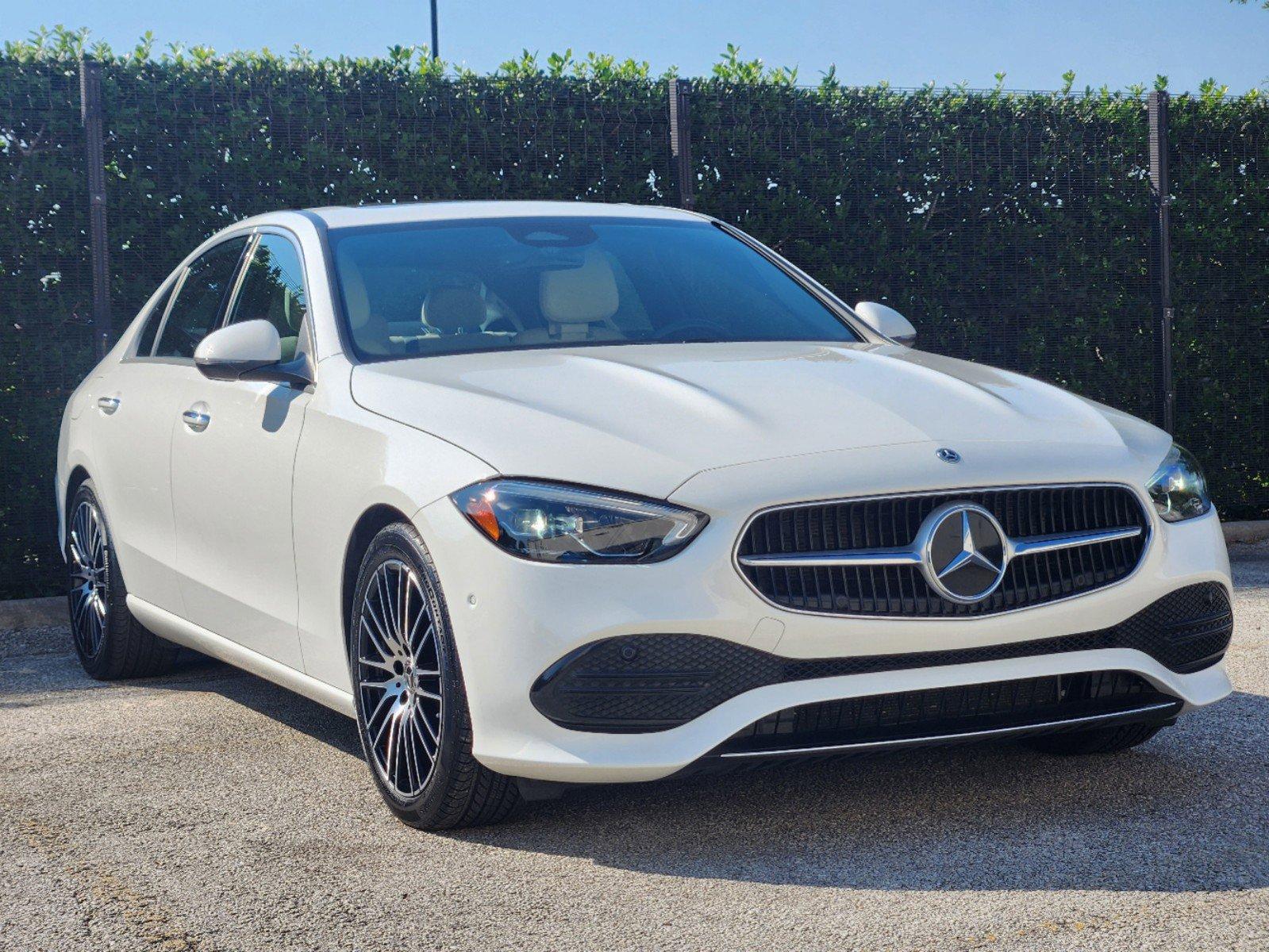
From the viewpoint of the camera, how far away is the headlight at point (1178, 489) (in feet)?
13.4

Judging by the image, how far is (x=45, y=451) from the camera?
813cm

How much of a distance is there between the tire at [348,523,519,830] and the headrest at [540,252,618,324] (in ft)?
3.85

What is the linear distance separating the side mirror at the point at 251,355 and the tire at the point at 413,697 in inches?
31.1

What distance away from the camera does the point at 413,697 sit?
405 cm

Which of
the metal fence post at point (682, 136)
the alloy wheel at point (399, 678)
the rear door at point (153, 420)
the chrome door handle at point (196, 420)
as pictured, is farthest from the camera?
the metal fence post at point (682, 136)

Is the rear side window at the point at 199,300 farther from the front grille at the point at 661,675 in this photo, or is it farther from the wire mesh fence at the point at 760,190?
the front grille at the point at 661,675

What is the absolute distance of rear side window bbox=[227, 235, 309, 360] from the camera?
5.02 metres

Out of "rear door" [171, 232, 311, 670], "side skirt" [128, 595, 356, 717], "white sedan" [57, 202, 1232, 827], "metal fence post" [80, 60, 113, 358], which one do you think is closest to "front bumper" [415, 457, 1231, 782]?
"white sedan" [57, 202, 1232, 827]

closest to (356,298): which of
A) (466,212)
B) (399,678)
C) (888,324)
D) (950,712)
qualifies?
(466,212)

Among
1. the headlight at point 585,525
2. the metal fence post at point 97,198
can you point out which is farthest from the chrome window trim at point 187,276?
the headlight at point 585,525

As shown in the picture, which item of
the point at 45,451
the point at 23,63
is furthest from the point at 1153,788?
the point at 23,63

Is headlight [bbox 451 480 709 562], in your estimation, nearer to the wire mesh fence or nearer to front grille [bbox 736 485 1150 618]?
front grille [bbox 736 485 1150 618]

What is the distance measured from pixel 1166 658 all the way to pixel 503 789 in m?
1.67

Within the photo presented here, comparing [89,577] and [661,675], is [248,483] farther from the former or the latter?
[89,577]
